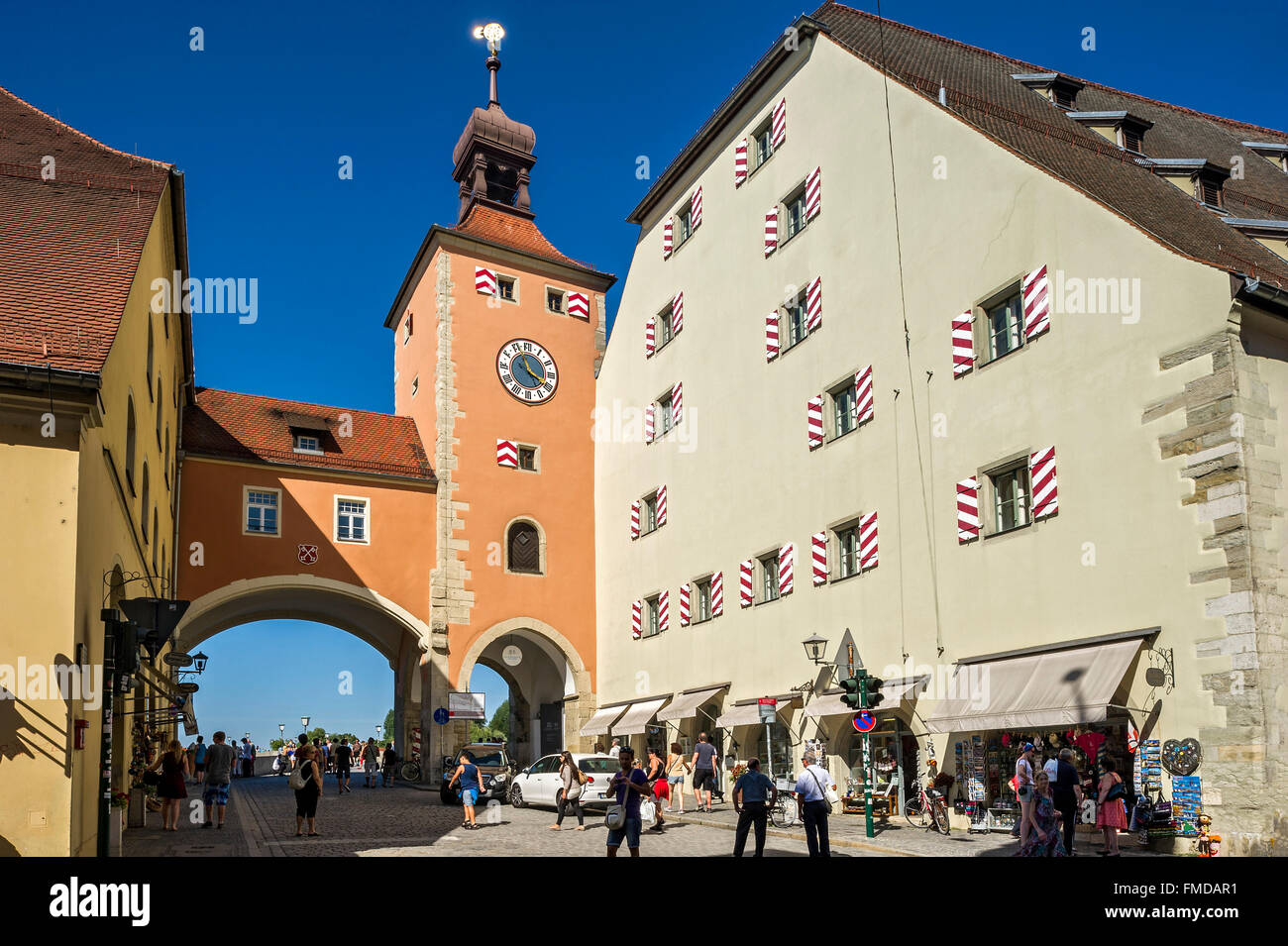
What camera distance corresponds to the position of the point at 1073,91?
26922 millimetres

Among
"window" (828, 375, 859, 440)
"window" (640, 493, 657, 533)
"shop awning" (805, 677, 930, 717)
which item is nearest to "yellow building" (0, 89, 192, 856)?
"shop awning" (805, 677, 930, 717)

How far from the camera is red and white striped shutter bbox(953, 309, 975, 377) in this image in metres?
19.6

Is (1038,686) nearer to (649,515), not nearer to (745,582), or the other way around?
(745,582)

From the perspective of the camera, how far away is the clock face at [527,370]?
118ft

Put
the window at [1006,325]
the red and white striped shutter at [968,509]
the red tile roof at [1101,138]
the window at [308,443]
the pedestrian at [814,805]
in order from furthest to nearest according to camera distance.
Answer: the window at [308,443] < the red and white striped shutter at [968,509] < the window at [1006,325] < the red tile roof at [1101,138] < the pedestrian at [814,805]

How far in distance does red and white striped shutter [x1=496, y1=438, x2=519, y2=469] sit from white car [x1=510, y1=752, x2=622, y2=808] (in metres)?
11.2

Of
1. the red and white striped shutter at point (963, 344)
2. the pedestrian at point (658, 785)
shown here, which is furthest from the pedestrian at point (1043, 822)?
the pedestrian at point (658, 785)

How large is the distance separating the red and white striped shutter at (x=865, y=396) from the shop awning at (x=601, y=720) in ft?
42.5

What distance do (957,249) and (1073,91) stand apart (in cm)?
928

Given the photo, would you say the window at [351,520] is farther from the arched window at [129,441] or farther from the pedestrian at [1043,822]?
the pedestrian at [1043,822]

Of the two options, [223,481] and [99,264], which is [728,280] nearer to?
[223,481]

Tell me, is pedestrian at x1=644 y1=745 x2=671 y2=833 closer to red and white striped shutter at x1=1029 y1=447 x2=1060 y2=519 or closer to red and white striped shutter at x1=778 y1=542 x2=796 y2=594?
red and white striped shutter at x1=778 y1=542 x2=796 y2=594

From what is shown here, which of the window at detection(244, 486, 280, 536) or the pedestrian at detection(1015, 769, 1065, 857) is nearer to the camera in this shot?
the pedestrian at detection(1015, 769, 1065, 857)
